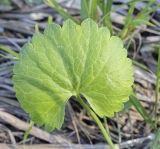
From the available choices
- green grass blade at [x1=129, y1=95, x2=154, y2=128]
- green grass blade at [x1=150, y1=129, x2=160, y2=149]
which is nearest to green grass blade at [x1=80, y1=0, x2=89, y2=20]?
green grass blade at [x1=129, y1=95, x2=154, y2=128]

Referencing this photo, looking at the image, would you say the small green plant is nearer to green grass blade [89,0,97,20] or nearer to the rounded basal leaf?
the rounded basal leaf

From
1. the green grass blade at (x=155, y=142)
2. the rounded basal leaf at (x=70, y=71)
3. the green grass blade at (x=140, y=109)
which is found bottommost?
the green grass blade at (x=155, y=142)

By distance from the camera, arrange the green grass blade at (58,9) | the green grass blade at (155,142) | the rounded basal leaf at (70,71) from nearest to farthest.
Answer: the rounded basal leaf at (70,71), the green grass blade at (155,142), the green grass blade at (58,9)

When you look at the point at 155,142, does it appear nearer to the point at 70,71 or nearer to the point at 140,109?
the point at 140,109

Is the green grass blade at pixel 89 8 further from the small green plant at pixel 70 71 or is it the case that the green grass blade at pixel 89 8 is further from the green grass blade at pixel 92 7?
the small green plant at pixel 70 71

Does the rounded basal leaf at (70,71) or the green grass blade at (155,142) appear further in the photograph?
the green grass blade at (155,142)

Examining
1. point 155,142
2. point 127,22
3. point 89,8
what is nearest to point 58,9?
point 89,8

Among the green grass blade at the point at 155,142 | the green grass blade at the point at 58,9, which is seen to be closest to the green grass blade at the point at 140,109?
the green grass blade at the point at 155,142
